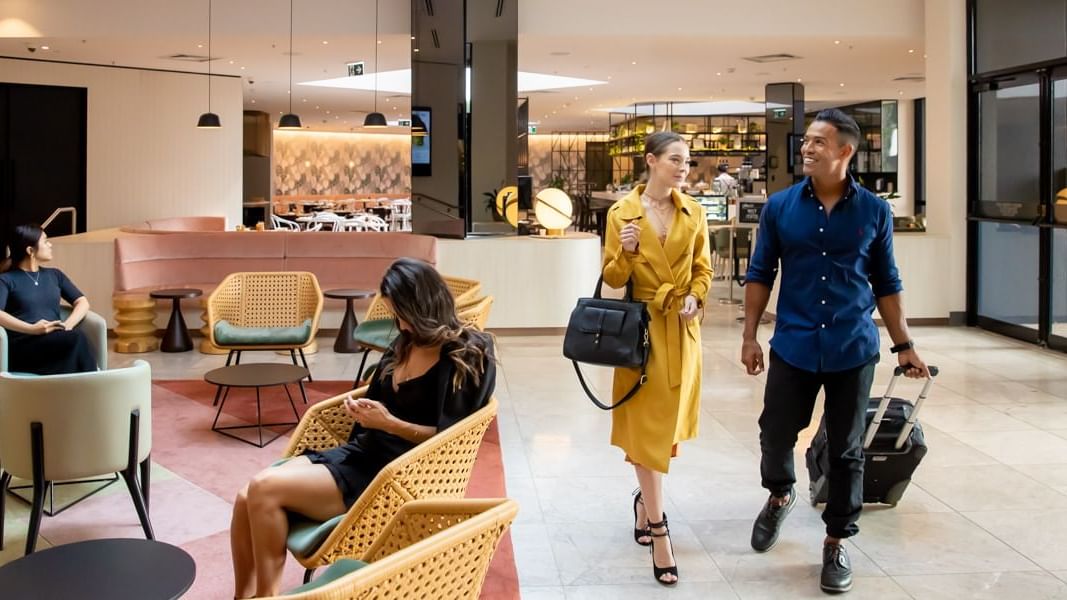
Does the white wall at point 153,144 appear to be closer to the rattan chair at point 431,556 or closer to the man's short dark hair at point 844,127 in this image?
the man's short dark hair at point 844,127

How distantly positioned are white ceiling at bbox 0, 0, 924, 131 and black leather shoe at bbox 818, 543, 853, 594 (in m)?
8.74

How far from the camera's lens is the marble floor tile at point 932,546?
3953 millimetres

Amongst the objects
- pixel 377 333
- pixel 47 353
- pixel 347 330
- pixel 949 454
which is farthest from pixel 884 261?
pixel 347 330

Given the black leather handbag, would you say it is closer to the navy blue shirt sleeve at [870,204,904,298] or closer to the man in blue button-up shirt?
the man in blue button-up shirt

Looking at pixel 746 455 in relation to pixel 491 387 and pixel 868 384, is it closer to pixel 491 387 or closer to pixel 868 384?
pixel 868 384

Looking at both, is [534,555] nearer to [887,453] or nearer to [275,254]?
[887,453]

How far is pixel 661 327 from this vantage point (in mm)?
3836

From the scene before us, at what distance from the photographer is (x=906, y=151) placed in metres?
22.5

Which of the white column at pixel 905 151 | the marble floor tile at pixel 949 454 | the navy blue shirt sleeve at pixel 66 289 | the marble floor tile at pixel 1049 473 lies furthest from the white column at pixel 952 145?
the white column at pixel 905 151

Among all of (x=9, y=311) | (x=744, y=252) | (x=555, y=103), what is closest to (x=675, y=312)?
(x=9, y=311)

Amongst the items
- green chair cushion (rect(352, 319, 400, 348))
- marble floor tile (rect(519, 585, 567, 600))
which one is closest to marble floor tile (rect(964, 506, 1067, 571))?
marble floor tile (rect(519, 585, 567, 600))

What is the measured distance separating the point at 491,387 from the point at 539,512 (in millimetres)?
1547

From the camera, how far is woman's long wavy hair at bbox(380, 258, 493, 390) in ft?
10.4

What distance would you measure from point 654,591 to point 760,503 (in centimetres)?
119
